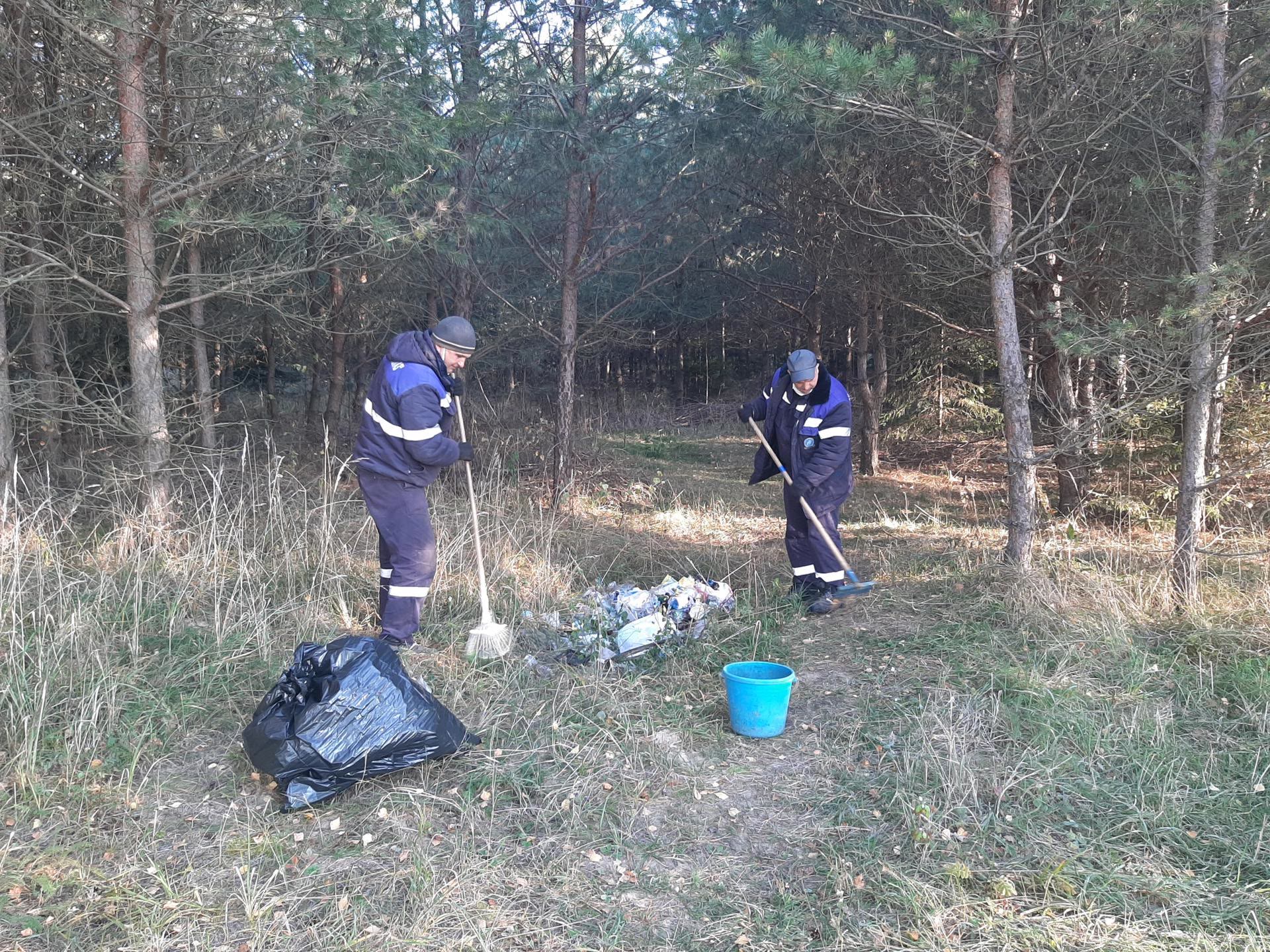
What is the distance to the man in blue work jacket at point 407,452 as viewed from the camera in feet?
14.4

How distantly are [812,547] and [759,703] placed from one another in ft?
6.42

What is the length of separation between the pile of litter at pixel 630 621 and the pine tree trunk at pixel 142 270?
2718mm

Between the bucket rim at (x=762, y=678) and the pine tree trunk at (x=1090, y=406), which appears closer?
the bucket rim at (x=762, y=678)

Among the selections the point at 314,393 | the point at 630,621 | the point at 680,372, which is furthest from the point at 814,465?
the point at 680,372

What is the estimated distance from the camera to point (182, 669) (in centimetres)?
386

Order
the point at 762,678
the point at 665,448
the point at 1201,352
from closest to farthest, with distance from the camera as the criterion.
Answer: the point at 762,678, the point at 1201,352, the point at 665,448

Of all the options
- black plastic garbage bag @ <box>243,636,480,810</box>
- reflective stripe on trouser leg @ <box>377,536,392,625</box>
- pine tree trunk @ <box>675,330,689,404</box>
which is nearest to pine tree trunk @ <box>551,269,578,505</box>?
reflective stripe on trouser leg @ <box>377,536,392,625</box>

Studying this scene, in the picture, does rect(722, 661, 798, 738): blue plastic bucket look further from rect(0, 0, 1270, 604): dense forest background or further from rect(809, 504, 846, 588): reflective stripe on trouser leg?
rect(0, 0, 1270, 604): dense forest background

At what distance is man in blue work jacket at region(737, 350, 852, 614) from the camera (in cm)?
536

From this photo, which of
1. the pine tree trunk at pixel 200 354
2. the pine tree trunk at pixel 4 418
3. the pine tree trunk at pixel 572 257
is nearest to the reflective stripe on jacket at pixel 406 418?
the pine tree trunk at pixel 200 354

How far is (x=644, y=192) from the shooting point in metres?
9.54

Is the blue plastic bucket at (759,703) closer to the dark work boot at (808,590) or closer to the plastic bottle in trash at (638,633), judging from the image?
the plastic bottle in trash at (638,633)

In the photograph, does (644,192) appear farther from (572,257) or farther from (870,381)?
(870,381)

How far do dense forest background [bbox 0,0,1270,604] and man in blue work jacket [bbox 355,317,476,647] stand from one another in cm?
164
